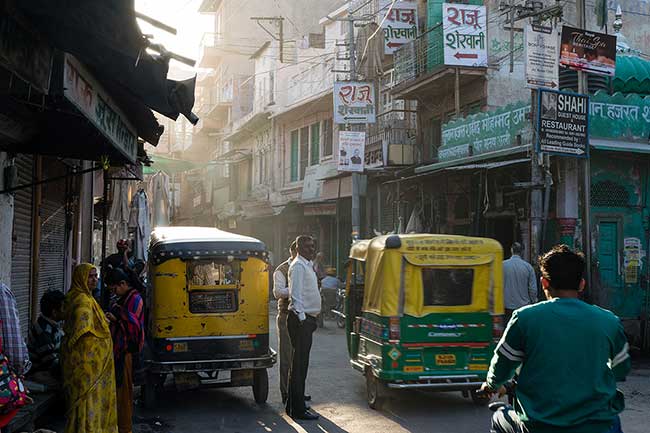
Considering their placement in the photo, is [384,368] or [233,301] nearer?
[384,368]

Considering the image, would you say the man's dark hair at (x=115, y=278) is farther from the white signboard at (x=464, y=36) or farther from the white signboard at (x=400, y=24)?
the white signboard at (x=400, y=24)

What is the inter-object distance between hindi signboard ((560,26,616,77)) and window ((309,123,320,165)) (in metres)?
17.7

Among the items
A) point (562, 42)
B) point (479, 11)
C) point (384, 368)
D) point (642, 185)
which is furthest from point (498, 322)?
point (479, 11)

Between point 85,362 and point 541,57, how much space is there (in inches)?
415

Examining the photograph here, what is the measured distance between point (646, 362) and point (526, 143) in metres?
5.02

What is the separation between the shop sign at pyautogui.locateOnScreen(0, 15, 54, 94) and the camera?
3.96m

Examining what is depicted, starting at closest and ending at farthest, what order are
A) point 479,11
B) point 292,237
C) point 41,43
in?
point 41,43, point 479,11, point 292,237

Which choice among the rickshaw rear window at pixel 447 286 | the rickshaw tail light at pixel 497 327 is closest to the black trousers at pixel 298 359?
the rickshaw rear window at pixel 447 286

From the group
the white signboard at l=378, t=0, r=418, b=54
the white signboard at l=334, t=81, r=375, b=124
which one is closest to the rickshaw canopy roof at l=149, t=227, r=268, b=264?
the white signboard at l=334, t=81, r=375, b=124

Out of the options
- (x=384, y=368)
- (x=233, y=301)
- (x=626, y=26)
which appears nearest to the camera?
(x=384, y=368)

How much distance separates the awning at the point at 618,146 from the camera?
14.8 metres

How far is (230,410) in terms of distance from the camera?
30.9 ft

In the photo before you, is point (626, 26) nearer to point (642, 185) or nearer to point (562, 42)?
point (642, 185)

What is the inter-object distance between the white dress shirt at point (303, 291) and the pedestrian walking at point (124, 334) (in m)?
2.07
